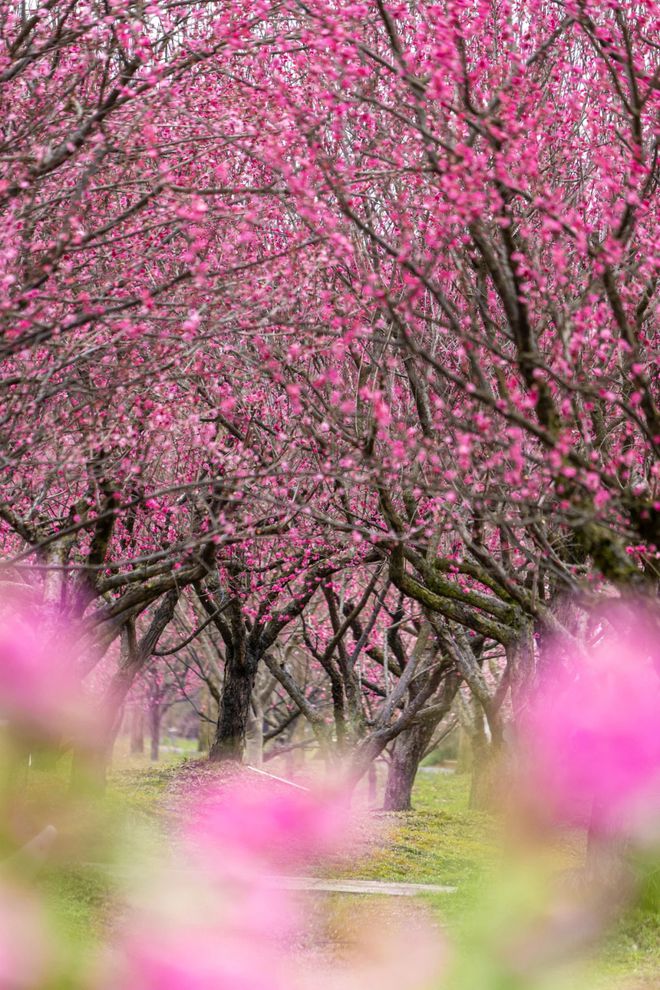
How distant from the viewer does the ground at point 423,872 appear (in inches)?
355

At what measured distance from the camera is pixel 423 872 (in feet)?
49.2

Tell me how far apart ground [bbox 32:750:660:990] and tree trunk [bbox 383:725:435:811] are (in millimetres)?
722

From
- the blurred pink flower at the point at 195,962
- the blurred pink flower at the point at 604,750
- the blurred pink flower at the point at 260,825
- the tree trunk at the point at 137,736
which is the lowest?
the tree trunk at the point at 137,736

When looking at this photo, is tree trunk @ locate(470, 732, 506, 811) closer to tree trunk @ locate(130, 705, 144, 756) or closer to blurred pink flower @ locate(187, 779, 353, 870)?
blurred pink flower @ locate(187, 779, 353, 870)

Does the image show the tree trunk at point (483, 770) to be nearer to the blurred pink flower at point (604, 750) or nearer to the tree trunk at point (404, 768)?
the tree trunk at point (404, 768)

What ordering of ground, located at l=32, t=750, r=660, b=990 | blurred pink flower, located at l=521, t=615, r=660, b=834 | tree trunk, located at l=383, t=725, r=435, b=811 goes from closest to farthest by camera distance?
blurred pink flower, located at l=521, t=615, r=660, b=834 < ground, located at l=32, t=750, r=660, b=990 < tree trunk, located at l=383, t=725, r=435, b=811

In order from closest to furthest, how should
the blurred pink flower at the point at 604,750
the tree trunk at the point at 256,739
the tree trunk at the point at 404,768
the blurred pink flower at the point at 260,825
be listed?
the blurred pink flower at the point at 604,750
the blurred pink flower at the point at 260,825
the tree trunk at the point at 404,768
the tree trunk at the point at 256,739

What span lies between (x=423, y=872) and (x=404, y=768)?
7764 millimetres

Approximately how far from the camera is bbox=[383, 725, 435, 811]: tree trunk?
22.4 meters

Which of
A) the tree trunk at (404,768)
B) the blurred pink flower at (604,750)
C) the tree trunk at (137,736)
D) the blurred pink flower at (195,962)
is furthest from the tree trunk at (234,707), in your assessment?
the tree trunk at (137,736)

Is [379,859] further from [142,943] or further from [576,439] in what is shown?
[142,943]

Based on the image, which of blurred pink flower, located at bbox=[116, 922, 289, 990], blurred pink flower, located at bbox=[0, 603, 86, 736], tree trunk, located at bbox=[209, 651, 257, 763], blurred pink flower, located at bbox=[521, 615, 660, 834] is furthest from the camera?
tree trunk, located at bbox=[209, 651, 257, 763]

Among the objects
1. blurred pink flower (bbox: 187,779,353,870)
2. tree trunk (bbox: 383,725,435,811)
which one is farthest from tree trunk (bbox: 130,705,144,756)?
blurred pink flower (bbox: 187,779,353,870)

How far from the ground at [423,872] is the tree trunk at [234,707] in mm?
1116
